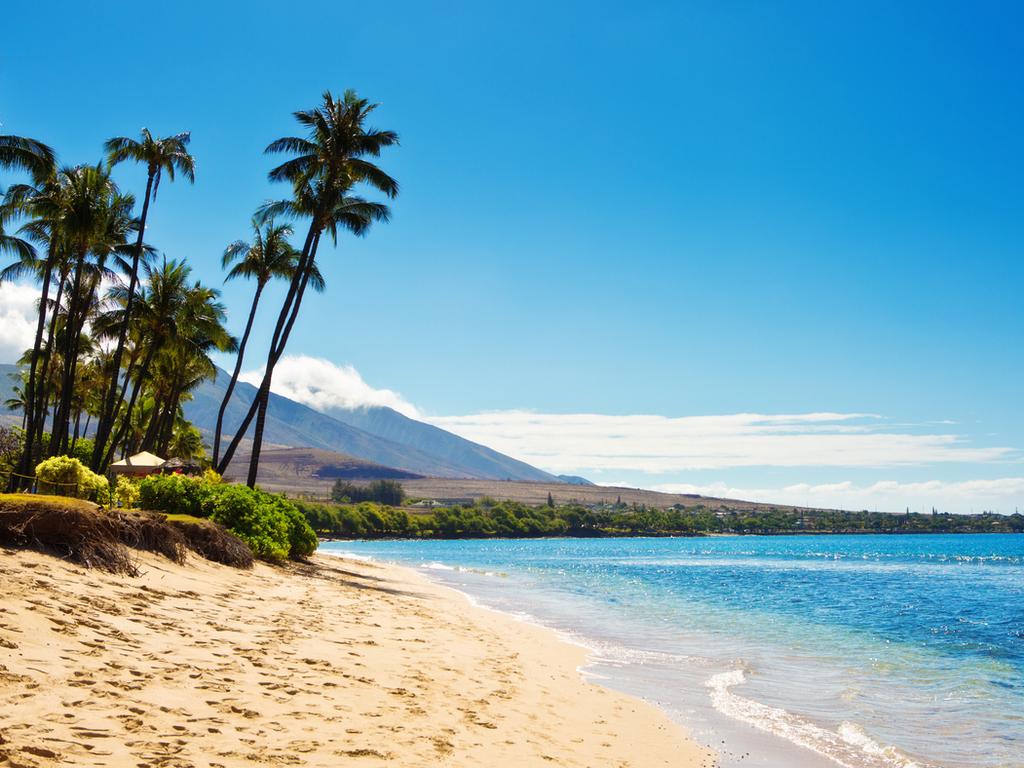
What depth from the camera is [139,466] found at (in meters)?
31.7

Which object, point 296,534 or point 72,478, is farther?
point 296,534

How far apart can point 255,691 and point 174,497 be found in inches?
593

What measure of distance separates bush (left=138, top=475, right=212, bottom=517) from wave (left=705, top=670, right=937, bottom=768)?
50.0 feet

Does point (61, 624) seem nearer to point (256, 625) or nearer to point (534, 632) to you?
point (256, 625)

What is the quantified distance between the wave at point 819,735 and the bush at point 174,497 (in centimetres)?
1524

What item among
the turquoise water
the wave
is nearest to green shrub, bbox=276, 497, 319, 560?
the turquoise water

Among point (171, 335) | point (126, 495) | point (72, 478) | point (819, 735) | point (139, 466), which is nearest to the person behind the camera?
point (819, 735)

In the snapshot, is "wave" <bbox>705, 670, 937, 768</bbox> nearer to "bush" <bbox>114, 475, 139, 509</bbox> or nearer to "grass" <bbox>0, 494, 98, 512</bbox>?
"grass" <bbox>0, 494, 98, 512</bbox>

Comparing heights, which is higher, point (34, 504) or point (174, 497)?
point (34, 504)

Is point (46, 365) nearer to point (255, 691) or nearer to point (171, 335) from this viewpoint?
point (171, 335)

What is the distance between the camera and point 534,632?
19.1 metres

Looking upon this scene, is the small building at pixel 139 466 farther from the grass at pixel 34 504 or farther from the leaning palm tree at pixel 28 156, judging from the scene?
the grass at pixel 34 504

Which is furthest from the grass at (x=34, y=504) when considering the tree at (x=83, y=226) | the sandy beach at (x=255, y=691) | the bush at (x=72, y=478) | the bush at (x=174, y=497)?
the tree at (x=83, y=226)

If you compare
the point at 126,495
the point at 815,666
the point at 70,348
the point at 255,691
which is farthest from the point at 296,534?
the point at 255,691
